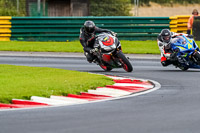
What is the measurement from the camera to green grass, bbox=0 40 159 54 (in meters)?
24.1

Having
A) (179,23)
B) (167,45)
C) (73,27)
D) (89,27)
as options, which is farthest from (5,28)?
(167,45)

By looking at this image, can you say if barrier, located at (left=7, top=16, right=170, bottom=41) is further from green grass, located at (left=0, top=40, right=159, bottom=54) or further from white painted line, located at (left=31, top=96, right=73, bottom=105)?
white painted line, located at (left=31, top=96, right=73, bottom=105)

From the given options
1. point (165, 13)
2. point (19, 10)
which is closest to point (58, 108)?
point (19, 10)

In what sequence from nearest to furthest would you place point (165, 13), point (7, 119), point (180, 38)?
point (7, 119), point (180, 38), point (165, 13)

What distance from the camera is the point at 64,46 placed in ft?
84.7

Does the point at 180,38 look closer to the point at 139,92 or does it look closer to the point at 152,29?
the point at 139,92

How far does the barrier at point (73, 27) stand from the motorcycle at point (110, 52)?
11.3m

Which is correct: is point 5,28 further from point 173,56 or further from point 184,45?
point 184,45

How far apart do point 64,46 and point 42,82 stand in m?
13.8

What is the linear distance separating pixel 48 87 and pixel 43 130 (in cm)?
391

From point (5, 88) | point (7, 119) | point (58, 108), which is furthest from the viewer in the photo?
point (5, 88)

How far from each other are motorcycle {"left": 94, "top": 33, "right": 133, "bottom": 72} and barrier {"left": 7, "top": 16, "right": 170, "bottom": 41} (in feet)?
37.1

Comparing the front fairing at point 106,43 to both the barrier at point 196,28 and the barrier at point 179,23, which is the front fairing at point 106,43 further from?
the barrier at point 179,23

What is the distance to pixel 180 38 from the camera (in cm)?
1589
